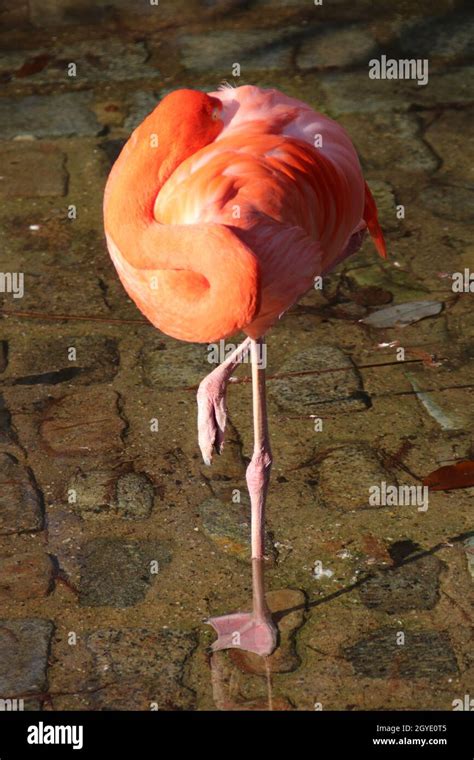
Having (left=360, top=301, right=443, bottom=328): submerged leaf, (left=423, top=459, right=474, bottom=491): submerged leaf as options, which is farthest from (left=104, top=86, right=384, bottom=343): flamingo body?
(left=360, top=301, right=443, bottom=328): submerged leaf

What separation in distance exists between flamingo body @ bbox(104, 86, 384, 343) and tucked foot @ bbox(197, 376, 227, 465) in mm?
563

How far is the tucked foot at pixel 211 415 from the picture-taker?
4469 millimetres

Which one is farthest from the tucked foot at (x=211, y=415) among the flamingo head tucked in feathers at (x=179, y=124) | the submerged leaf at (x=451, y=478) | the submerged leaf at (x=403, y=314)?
the submerged leaf at (x=403, y=314)

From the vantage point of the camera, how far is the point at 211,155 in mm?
3844

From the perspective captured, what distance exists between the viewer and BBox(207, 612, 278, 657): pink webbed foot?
406cm

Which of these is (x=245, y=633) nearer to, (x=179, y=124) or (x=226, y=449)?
(x=226, y=449)

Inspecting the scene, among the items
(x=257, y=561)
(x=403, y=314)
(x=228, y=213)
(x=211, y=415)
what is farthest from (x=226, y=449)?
(x=228, y=213)

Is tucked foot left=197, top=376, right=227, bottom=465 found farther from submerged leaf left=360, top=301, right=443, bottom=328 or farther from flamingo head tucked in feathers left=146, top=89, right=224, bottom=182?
submerged leaf left=360, top=301, right=443, bottom=328

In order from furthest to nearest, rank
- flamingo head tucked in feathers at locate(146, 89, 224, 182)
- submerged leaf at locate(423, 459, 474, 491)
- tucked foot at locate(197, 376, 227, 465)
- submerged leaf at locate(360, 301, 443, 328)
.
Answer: submerged leaf at locate(360, 301, 443, 328) < submerged leaf at locate(423, 459, 474, 491) < tucked foot at locate(197, 376, 227, 465) < flamingo head tucked in feathers at locate(146, 89, 224, 182)

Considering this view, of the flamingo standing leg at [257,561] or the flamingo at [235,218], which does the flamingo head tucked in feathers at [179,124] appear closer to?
the flamingo at [235,218]

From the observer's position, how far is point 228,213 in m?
3.66

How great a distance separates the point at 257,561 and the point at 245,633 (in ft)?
0.84
